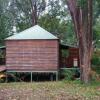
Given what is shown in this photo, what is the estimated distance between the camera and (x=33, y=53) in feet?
79.9

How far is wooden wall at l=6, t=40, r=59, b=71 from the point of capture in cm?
2416

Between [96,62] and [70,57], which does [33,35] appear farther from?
[96,62]

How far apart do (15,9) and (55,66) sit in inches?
794

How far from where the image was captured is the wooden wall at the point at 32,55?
79.3ft

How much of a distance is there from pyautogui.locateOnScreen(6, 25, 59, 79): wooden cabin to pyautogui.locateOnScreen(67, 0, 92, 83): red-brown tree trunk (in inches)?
226

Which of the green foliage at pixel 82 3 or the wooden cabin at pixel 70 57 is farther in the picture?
the wooden cabin at pixel 70 57

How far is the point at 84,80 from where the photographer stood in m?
18.6

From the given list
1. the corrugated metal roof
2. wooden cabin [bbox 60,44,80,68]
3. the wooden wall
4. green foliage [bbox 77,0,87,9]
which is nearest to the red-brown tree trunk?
green foliage [bbox 77,0,87,9]

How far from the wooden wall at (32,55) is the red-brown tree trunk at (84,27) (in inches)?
225

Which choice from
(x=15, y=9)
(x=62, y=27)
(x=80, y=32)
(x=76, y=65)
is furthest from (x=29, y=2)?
(x=80, y=32)

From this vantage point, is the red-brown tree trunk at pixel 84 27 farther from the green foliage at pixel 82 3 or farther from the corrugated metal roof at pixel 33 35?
the corrugated metal roof at pixel 33 35

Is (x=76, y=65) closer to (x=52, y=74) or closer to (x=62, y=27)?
(x=52, y=74)

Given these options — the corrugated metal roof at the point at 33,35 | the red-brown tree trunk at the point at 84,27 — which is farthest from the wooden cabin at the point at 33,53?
the red-brown tree trunk at the point at 84,27

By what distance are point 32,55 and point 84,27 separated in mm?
7122
